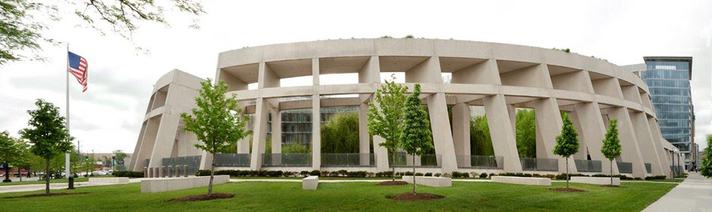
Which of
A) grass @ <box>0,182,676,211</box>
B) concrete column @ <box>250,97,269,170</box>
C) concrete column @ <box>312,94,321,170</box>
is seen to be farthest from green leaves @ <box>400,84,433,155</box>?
concrete column @ <box>250,97,269,170</box>

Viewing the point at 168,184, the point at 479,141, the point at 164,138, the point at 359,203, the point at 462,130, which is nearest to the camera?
the point at 359,203

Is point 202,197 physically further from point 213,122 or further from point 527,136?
point 527,136

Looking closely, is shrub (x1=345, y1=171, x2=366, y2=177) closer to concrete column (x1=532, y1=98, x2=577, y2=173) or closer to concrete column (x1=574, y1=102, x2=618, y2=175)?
concrete column (x1=532, y1=98, x2=577, y2=173)

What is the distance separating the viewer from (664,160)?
4847 cm

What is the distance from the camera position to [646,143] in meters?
45.9

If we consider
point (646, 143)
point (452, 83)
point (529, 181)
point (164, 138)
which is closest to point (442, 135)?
point (452, 83)

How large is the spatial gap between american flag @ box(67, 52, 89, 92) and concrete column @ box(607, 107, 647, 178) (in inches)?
1928

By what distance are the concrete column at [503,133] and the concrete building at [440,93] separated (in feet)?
0.26

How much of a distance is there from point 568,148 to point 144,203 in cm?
2086

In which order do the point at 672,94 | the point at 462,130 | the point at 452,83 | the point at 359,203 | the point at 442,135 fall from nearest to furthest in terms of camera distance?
the point at 359,203 → the point at 442,135 → the point at 452,83 → the point at 462,130 → the point at 672,94

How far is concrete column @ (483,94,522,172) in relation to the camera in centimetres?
3512

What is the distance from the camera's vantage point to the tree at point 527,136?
54.8 meters

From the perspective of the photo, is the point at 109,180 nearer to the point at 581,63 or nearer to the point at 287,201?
the point at 287,201

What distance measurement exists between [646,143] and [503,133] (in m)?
20.9
